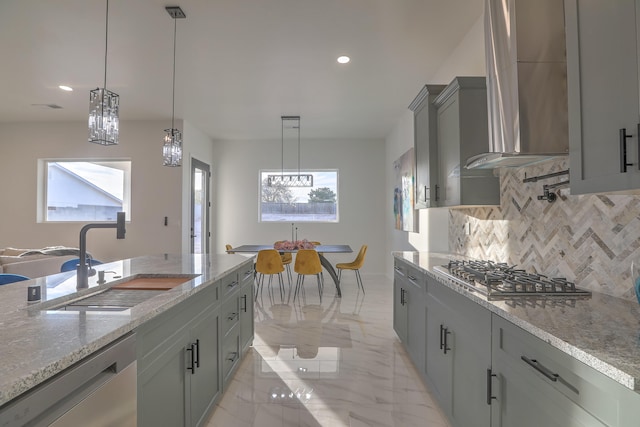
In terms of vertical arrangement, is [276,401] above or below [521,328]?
below

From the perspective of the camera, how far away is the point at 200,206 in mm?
7180

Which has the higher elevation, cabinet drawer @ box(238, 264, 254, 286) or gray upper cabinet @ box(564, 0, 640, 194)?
gray upper cabinet @ box(564, 0, 640, 194)

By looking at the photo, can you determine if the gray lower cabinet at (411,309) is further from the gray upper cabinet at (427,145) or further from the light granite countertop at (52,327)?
the light granite countertop at (52,327)

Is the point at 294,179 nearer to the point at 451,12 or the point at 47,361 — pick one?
the point at 451,12

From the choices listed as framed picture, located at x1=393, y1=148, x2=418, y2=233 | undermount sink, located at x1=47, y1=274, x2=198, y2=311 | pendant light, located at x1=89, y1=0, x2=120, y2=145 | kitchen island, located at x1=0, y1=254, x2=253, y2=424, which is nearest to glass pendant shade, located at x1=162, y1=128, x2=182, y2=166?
pendant light, located at x1=89, y1=0, x2=120, y2=145

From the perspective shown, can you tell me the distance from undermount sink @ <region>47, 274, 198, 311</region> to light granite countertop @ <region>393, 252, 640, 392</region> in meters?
1.65

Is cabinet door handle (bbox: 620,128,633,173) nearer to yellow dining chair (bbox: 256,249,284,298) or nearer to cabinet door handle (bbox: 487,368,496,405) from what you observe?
cabinet door handle (bbox: 487,368,496,405)

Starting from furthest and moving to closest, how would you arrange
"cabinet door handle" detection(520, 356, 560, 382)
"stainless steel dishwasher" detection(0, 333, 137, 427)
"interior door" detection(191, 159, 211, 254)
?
"interior door" detection(191, 159, 211, 254)
"cabinet door handle" detection(520, 356, 560, 382)
"stainless steel dishwasher" detection(0, 333, 137, 427)

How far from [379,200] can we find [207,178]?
146 inches

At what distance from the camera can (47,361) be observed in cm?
87

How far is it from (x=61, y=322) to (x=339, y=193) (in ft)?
21.7

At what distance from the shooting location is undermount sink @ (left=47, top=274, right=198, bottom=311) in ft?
5.31

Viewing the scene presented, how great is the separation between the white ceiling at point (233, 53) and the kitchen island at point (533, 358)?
2262mm

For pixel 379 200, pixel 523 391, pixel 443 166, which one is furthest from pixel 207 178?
pixel 523 391
